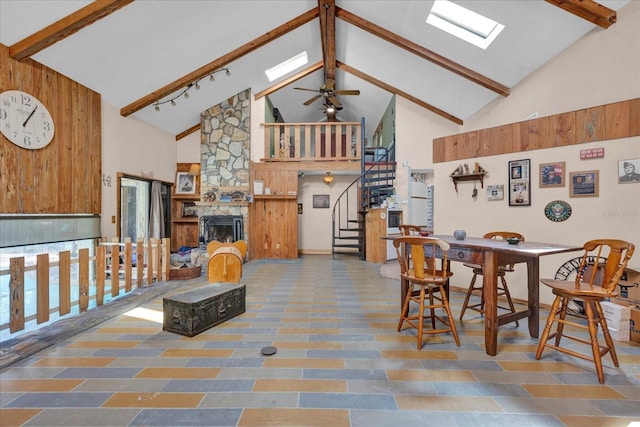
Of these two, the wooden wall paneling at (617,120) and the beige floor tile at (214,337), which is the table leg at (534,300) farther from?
the beige floor tile at (214,337)

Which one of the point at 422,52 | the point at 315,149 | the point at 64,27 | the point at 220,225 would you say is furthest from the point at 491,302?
the point at 315,149

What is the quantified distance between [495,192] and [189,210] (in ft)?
22.9

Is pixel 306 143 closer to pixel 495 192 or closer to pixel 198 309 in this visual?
pixel 495 192

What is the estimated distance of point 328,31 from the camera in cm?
589

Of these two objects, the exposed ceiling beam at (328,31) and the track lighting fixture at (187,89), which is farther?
the track lighting fixture at (187,89)

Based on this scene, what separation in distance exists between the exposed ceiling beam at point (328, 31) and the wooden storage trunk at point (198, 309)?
514cm

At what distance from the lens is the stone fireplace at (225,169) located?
6844 mm

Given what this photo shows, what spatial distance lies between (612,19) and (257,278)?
5822 millimetres

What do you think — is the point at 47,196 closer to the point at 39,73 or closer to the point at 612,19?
the point at 39,73

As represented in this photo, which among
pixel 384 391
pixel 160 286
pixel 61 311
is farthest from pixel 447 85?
pixel 61 311

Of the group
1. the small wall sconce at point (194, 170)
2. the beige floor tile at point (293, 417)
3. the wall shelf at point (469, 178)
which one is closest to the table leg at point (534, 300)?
the wall shelf at point (469, 178)

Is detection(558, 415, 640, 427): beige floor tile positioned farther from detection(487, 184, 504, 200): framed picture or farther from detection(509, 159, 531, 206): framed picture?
detection(487, 184, 504, 200): framed picture

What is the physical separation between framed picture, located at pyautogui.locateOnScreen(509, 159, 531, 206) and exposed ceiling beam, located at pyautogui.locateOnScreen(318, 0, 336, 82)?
4.14 metres

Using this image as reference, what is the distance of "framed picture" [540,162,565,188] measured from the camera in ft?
11.6
